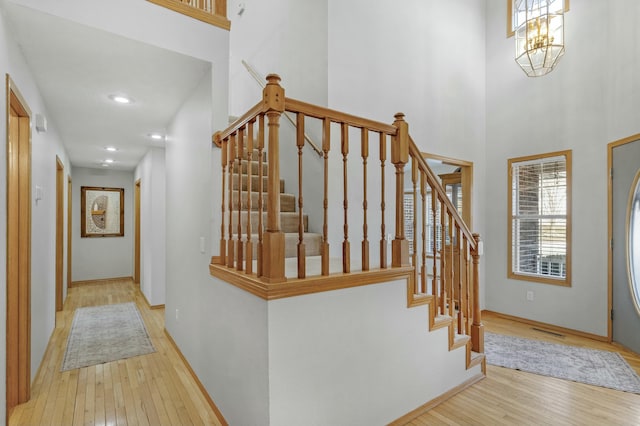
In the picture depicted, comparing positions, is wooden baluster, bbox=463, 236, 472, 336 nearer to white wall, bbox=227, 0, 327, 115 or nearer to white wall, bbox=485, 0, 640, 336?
white wall, bbox=227, 0, 327, 115

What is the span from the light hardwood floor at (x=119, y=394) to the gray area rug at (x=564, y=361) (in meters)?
2.62

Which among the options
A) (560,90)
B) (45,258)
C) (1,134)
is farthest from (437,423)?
(560,90)

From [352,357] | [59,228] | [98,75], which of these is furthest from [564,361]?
[59,228]

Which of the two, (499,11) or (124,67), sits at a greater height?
(499,11)

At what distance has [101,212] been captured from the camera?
6863mm

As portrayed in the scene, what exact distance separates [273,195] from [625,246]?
373 cm

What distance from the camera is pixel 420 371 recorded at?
2205 mm

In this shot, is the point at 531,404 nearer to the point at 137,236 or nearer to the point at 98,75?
the point at 98,75

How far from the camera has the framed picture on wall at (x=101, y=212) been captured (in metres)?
6.70

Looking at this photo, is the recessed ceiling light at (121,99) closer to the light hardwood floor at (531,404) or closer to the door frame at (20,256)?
the door frame at (20,256)

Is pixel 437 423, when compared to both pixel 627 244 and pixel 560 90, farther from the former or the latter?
pixel 560 90

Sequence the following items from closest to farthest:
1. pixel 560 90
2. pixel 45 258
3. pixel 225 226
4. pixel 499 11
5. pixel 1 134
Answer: pixel 1 134 → pixel 225 226 → pixel 45 258 → pixel 560 90 → pixel 499 11

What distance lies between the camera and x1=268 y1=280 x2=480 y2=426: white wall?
160 centimetres

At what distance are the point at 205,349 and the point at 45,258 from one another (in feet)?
6.50
